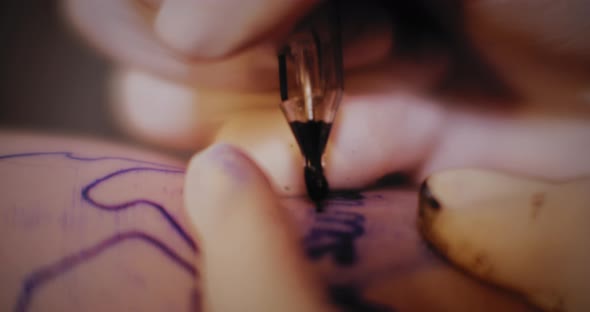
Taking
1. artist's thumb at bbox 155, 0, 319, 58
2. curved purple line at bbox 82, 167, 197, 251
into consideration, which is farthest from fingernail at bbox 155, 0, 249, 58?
curved purple line at bbox 82, 167, 197, 251

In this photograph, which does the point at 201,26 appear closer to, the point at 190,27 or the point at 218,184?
the point at 190,27

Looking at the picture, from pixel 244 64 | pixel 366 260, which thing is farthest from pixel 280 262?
pixel 244 64

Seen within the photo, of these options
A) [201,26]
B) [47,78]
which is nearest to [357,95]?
[201,26]

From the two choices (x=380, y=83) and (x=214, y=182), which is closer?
(x=214, y=182)

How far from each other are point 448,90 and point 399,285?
0.22m

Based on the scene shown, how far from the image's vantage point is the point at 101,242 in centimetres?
22

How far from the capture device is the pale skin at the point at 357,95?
284mm

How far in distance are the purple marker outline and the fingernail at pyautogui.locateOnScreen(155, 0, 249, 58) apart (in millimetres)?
96

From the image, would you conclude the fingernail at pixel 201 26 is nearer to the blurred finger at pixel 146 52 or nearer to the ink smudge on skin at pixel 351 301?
the blurred finger at pixel 146 52

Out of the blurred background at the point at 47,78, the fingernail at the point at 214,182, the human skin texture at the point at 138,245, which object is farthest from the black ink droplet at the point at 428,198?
the blurred background at the point at 47,78

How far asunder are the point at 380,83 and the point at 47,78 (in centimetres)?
28

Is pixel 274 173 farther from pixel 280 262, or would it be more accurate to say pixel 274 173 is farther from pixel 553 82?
pixel 553 82

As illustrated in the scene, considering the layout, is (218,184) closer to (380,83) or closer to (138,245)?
(138,245)

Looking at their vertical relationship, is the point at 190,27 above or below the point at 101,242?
above
